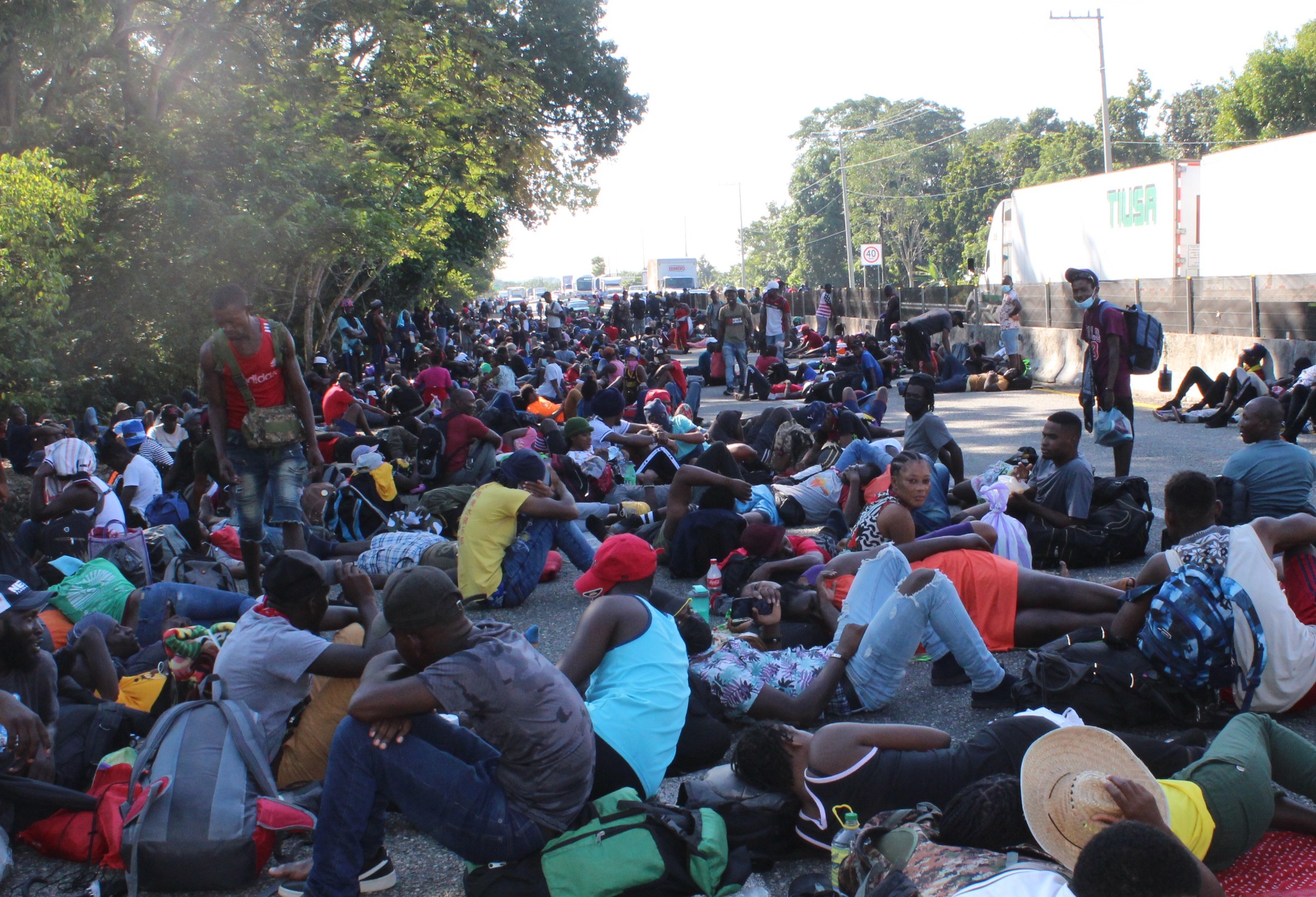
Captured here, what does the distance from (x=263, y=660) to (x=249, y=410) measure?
255 cm

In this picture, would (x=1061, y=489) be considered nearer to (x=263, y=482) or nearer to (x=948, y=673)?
(x=948, y=673)

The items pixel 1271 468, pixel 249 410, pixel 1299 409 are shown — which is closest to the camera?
pixel 1271 468

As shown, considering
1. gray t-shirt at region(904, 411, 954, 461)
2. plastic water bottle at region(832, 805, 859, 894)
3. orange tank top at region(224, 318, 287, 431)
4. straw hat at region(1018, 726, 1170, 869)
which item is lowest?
plastic water bottle at region(832, 805, 859, 894)

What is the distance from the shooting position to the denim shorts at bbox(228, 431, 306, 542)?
650cm

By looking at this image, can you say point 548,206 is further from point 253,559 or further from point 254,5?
point 253,559

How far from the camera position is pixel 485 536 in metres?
6.88

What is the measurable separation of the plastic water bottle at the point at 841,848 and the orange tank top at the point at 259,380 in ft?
14.2

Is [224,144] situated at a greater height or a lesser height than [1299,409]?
greater

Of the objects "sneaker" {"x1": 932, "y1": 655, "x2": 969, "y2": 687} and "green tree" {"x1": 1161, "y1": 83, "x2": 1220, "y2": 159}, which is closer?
"sneaker" {"x1": 932, "y1": 655, "x2": 969, "y2": 687}

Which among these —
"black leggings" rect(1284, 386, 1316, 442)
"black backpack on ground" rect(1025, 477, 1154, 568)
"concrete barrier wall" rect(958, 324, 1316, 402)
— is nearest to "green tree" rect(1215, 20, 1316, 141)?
"concrete barrier wall" rect(958, 324, 1316, 402)

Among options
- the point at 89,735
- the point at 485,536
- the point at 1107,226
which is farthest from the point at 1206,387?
the point at 89,735

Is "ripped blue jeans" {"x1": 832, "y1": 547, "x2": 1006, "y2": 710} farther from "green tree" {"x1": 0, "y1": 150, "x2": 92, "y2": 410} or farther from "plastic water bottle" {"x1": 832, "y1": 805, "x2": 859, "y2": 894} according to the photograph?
"green tree" {"x1": 0, "y1": 150, "x2": 92, "y2": 410}

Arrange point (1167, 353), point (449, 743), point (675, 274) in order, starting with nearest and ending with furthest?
point (449, 743), point (1167, 353), point (675, 274)

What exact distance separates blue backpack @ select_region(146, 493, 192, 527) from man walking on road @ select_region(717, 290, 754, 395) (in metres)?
12.1
